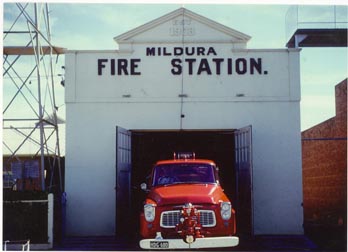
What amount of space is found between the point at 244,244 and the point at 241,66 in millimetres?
5449

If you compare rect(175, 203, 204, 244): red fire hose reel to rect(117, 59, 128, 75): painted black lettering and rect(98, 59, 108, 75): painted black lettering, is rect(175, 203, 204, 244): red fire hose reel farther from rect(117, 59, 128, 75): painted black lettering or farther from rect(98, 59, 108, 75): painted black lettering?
rect(98, 59, 108, 75): painted black lettering

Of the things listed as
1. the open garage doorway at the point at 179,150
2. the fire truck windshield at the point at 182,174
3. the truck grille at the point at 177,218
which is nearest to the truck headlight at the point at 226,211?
the truck grille at the point at 177,218

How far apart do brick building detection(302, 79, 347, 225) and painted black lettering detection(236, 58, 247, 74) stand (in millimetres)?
4270

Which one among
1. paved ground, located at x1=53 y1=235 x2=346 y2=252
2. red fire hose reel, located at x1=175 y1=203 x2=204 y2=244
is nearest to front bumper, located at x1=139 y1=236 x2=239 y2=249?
red fire hose reel, located at x1=175 y1=203 x2=204 y2=244

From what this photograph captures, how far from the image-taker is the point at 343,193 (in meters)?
19.4

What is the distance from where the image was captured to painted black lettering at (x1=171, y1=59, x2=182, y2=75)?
1636 centimetres

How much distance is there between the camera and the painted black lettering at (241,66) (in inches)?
645

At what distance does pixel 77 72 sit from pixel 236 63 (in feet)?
15.7

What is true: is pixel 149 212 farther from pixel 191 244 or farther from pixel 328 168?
pixel 328 168

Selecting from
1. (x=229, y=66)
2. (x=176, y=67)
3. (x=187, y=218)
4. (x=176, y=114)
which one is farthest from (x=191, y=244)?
(x=229, y=66)

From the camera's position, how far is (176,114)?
1627cm

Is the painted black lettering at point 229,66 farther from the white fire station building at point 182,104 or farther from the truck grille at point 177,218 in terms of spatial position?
the truck grille at point 177,218

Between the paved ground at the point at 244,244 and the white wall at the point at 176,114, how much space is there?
0.79 m

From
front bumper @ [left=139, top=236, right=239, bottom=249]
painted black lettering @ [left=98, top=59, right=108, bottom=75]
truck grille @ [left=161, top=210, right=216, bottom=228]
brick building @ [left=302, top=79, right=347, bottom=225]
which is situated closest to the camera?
front bumper @ [left=139, top=236, right=239, bottom=249]
